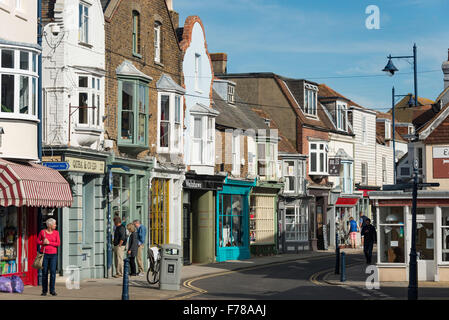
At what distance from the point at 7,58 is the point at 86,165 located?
5.82m

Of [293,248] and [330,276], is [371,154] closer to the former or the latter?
[293,248]

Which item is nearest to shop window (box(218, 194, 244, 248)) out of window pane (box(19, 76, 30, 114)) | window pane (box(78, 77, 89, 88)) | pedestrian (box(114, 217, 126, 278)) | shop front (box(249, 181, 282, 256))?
shop front (box(249, 181, 282, 256))

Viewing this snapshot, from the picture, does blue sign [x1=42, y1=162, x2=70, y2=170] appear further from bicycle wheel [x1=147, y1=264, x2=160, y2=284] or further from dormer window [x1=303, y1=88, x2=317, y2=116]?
dormer window [x1=303, y1=88, x2=317, y2=116]

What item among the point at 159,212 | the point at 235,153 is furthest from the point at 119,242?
the point at 235,153

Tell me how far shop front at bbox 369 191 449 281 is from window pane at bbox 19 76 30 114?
12.0 meters

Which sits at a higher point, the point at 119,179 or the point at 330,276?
the point at 119,179

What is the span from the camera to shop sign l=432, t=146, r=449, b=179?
1158 inches

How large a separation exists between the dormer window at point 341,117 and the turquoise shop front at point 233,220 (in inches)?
672

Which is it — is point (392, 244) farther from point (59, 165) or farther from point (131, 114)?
point (59, 165)

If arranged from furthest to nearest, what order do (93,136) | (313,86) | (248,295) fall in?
(313,86)
(93,136)
(248,295)

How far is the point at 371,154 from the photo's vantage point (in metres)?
66.8

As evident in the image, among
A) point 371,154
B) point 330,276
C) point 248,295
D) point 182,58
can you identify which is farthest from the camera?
point 371,154

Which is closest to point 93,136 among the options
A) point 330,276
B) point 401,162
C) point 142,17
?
point 142,17

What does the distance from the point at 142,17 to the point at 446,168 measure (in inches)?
517
